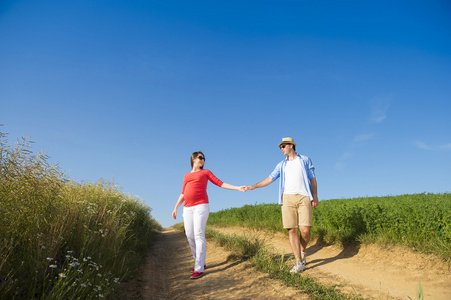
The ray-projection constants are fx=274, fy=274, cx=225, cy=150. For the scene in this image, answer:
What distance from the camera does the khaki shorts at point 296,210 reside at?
20.0ft

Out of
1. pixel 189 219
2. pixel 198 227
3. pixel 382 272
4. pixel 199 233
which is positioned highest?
pixel 189 219

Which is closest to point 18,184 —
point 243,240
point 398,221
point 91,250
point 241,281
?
point 91,250

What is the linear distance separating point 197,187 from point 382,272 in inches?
189

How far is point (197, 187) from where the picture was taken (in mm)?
6047

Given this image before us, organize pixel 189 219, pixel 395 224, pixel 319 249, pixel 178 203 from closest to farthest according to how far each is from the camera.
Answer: pixel 189 219 < pixel 178 203 < pixel 395 224 < pixel 319 249

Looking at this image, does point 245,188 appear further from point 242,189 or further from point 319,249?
point 319,249

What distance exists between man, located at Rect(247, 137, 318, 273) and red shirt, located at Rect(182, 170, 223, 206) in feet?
3.75

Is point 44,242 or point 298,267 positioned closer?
point 44,242

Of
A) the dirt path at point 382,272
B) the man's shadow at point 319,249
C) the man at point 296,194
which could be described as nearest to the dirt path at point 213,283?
the man at point 296,194

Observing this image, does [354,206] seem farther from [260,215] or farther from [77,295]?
[77,295]

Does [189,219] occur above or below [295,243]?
above

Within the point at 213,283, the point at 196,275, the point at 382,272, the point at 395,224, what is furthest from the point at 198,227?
the point at 395,224

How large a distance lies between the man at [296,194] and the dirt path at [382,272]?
2.58 feet

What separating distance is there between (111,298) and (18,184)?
2307mm
